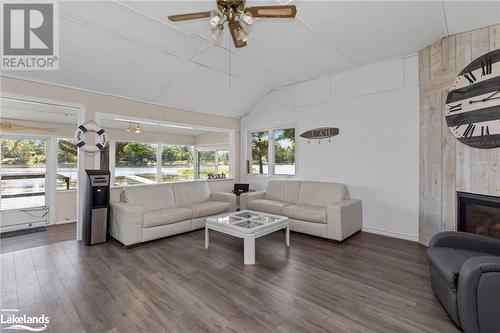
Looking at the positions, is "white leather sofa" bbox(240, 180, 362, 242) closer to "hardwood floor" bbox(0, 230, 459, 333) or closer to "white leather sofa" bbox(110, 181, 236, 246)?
"hardwood floor" bbox(0, 230, 459, 333)

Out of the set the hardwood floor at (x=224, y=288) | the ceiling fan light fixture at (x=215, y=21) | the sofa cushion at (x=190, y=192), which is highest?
the ceiling fan light fixture at (x=215, y=21)

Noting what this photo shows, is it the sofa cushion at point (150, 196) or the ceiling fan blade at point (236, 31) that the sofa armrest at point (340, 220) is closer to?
the ceiling fan blade at point (236, 31)

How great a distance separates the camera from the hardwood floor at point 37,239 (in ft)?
11.7

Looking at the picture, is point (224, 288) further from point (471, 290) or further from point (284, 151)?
point (284, 151)

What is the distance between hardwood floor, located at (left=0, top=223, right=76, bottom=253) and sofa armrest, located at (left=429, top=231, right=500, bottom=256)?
5.31m

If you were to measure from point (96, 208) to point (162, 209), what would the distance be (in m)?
1.01

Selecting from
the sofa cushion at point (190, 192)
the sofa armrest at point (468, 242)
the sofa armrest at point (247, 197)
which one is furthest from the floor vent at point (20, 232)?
the sofa armrest at point (468, 242)

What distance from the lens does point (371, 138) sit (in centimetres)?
414

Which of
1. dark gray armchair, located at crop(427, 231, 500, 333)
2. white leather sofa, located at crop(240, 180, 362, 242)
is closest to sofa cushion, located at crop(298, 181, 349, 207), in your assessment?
white leather sofa, located at crop(240, 180, 362, 242)

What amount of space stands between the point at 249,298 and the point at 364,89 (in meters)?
3.97

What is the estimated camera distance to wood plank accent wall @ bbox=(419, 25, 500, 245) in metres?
2.84

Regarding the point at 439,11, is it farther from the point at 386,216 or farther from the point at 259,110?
the point at 259,110

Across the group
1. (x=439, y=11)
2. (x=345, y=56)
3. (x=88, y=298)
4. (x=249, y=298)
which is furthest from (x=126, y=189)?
(x=439, y=11)

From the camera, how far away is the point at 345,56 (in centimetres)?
387
